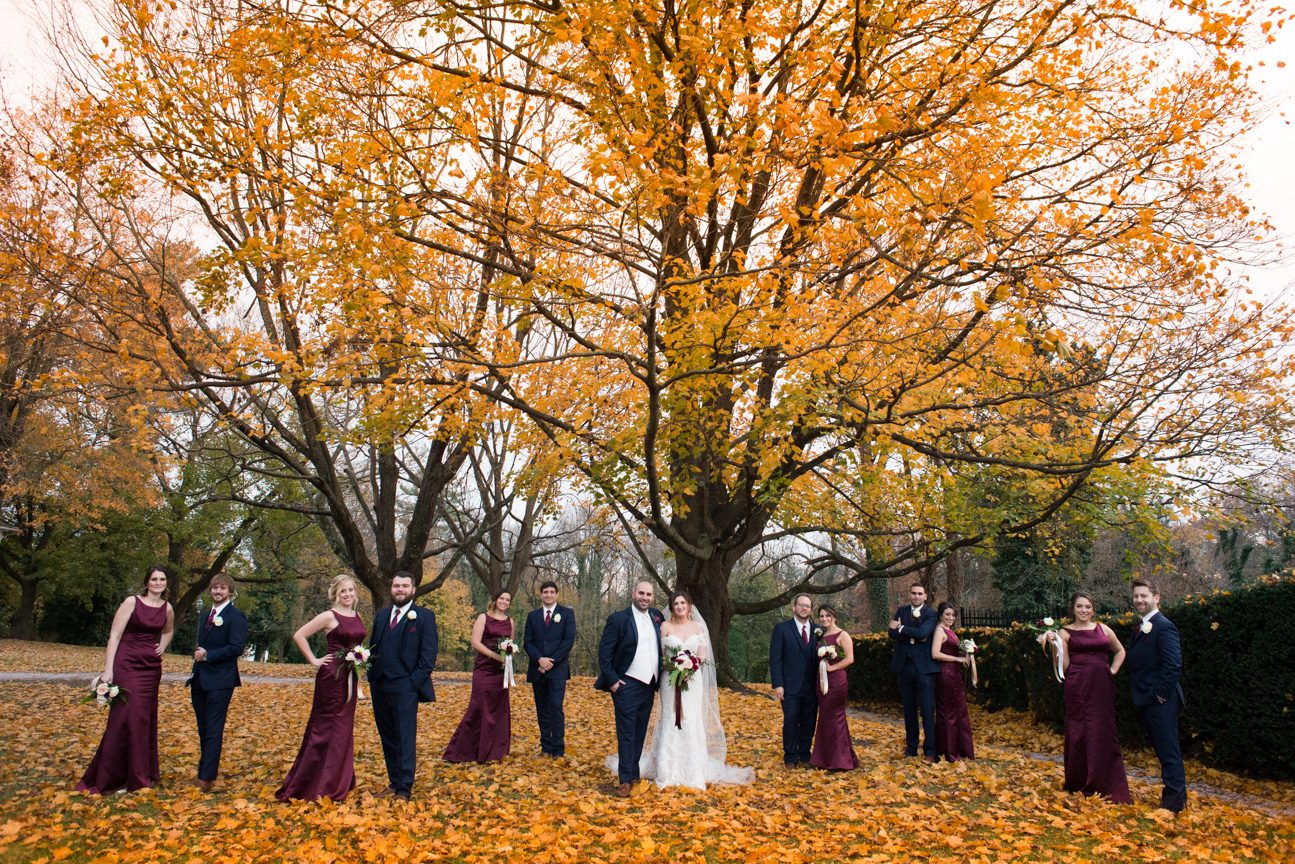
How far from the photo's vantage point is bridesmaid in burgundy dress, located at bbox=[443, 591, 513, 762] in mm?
8805

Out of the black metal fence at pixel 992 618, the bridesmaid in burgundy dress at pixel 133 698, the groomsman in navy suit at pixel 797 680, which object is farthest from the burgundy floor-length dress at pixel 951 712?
the black metal fence at pixel 992 618

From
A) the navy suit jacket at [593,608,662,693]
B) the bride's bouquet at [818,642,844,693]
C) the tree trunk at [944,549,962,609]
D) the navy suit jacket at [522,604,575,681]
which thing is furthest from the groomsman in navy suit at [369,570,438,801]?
the tree trunk at [944,549,962,609]

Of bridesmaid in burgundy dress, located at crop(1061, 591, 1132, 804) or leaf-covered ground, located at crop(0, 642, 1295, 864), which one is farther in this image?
bridesmaid in burgundy dress, located at crop(1061, 591, 1132, 804)

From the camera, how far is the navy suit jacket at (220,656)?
23.2 feet

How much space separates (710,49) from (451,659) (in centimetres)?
4523

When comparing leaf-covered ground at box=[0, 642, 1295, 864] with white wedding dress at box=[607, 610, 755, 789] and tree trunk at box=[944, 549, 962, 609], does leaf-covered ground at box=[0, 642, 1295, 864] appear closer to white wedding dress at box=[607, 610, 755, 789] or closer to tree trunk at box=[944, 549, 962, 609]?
white wedding dress at box=[607, 610, 755, 789]

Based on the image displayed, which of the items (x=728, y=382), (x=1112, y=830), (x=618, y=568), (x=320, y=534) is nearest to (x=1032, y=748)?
(x=1112, y=830)

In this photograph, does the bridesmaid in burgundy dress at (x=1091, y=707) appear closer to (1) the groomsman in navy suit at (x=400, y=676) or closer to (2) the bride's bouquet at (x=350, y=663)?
(1) the groomsman in navy suit at (x=400, y=676)

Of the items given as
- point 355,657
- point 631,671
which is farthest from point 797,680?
point 355,657

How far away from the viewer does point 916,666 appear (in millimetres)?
9336

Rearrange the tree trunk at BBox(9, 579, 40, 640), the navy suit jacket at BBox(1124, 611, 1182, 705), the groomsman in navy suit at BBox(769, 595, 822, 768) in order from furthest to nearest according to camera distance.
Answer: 1. the tree trunk at BBox(9, 579, 40, 640)
2. the groomsman in navy suit at BBox(769, 595, 822, 768)
3. the navy suit jacket at BBox(1124, 611, 1182, 705)

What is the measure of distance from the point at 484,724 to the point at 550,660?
96 cm

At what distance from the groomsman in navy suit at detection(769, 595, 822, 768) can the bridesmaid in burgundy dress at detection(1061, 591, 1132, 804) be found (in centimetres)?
260

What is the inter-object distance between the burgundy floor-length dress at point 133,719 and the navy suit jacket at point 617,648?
372 centimetres
